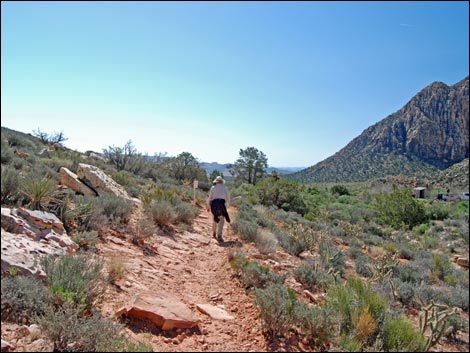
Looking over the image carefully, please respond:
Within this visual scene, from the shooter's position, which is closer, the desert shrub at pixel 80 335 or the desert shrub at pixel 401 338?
the desert shrub at pixel 80 335

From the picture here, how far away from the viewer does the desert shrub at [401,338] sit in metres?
2.84

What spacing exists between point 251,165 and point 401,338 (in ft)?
101

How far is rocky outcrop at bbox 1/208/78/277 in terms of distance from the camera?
350cm

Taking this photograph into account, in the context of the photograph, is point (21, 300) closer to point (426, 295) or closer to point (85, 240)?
point (85, 240)

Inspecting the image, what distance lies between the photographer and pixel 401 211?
54.6 ft

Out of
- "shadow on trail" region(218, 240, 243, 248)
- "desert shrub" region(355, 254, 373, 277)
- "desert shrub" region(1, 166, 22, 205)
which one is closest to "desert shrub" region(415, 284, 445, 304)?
"desert shrub" region(355, 254, 373, 277)

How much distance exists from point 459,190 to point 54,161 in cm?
1140

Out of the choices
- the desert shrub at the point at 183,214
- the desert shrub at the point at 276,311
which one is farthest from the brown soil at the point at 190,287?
the desert shrub at the point at 183,214

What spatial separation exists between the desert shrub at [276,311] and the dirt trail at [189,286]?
6.5 inches

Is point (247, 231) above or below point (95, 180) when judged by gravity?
below

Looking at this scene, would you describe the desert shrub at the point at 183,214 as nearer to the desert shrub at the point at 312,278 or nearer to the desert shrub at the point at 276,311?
the desert shrub at the point at 312,278

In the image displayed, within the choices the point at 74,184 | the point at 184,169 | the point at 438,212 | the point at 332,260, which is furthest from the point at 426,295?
the point at 184,169

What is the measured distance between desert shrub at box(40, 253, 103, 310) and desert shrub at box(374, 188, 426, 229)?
51.8 feet

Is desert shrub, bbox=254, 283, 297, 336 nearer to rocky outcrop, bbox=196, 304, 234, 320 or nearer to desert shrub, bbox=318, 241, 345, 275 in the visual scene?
rocky outcrop, bbox=196, 304, 234, 320
